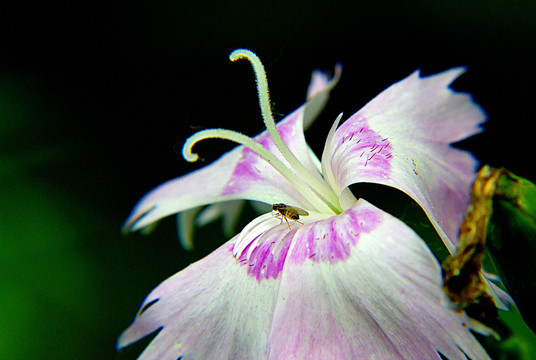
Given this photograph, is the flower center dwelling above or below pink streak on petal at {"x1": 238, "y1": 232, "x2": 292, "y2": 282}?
above

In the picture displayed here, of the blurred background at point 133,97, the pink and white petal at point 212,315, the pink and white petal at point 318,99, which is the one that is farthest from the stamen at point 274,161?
the blurred background at point 133,97

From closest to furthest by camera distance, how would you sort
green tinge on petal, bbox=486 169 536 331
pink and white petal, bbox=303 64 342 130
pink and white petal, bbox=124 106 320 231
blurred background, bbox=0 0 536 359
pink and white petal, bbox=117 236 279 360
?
green tinge on petal, bbox=486 169 536 331 → pink and white petal, bbox=117 236 279 360 → pink and white petal, bbox=124 106 320 231 → pink and white petal, bbox=303 64 342 130 → blurred background, bbox=0 0 536 359

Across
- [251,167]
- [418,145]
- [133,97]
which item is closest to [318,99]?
[251,167]

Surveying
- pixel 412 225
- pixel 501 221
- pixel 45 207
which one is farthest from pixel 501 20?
pixel 45 207

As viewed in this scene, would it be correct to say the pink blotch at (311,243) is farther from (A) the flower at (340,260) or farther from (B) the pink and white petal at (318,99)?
(B) the pink and white petal at (318,99)

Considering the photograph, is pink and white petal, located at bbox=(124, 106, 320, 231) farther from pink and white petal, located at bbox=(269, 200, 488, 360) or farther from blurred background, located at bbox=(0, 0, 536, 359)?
blurred background, located at bbox=(0, 0, 536, 359)

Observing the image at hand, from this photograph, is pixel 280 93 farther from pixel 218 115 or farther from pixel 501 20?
pixel 501 20

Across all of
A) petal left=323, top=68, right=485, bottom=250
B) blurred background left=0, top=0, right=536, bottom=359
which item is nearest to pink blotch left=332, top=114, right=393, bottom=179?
petal left=323, top=68, right=485, bottom=250

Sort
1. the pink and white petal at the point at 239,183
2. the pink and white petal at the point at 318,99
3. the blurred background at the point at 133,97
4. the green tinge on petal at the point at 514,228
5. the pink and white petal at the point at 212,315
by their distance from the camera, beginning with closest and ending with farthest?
1. the green tinge on petal at the point at 514,228
2. the pink and white petal at the point at 212,315
3. the pink and white petal at the point at 239,183
4. the pink and white petal at the point at 318,99
5. the blurred background at the point at 133,97
